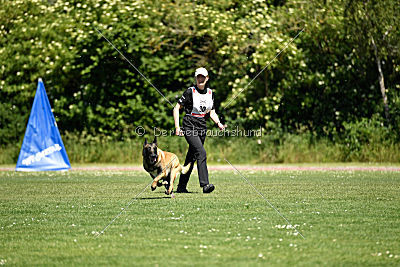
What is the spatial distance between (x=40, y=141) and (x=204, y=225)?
39.6 ft

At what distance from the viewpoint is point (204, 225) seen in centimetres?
862

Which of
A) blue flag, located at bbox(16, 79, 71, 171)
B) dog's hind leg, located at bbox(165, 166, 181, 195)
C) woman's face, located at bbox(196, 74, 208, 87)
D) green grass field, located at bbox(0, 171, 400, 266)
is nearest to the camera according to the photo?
green grass field, located at bbox(0, 171, 400, 266)

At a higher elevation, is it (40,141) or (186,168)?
(40,141)

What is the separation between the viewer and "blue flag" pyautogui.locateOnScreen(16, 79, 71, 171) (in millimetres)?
19688

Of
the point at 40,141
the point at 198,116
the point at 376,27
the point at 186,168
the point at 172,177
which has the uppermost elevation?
the point at 376,27

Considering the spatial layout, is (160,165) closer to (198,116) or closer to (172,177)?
(172,177)

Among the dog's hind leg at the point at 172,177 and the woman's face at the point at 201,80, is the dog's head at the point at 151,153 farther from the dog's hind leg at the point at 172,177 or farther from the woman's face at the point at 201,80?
the woman's face at the point at 201,80

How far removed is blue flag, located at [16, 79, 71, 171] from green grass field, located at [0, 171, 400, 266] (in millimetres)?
4564

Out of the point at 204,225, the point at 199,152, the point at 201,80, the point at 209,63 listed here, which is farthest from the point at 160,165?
the point at 209,63

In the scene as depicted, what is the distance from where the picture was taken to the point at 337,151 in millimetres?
24078

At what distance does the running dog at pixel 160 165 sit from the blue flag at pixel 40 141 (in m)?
7.96

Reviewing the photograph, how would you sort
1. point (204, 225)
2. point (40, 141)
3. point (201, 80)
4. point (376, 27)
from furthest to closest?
point (376, 27)
point (40, 141)
point (201, 80)
point (204, 225)

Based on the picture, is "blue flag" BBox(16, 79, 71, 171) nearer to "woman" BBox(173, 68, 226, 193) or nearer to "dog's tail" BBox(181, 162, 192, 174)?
"dog's tail" BBox(181, 162, 192, 174)

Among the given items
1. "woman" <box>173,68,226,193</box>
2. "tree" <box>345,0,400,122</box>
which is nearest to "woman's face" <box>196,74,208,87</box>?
"woman" <box>173,68,226,193</box>
